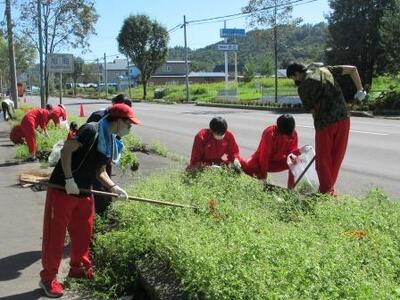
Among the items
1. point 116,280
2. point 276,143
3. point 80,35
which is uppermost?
point 80,35

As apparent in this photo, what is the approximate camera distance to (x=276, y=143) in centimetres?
687

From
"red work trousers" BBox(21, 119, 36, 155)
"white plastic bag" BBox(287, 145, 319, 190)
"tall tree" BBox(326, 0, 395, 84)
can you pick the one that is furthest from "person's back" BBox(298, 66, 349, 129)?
"tall tree" BBox(326, 0, 395, 84)

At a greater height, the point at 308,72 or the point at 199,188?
the point at 308,72

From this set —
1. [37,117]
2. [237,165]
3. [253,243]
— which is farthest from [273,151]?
[37,117]

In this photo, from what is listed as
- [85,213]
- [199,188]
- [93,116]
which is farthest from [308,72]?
[85,213]

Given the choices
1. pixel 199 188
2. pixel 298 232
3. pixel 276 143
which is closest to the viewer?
pixel 298 232

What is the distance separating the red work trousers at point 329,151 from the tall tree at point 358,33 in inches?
940

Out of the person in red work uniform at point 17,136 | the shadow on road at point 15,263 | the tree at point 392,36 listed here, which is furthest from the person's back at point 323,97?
the tree at point 392,36

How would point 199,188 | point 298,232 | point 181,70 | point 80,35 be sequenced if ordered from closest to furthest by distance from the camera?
point 298,232, point 199,188, point 80,35, point 181,70

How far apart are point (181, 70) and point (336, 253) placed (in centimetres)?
13611

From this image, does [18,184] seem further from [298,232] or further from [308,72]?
[298,232]

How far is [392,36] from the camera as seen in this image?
25.2m

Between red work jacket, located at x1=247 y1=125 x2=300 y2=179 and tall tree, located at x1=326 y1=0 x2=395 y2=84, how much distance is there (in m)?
23.3

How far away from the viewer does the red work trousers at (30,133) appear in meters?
11.6
